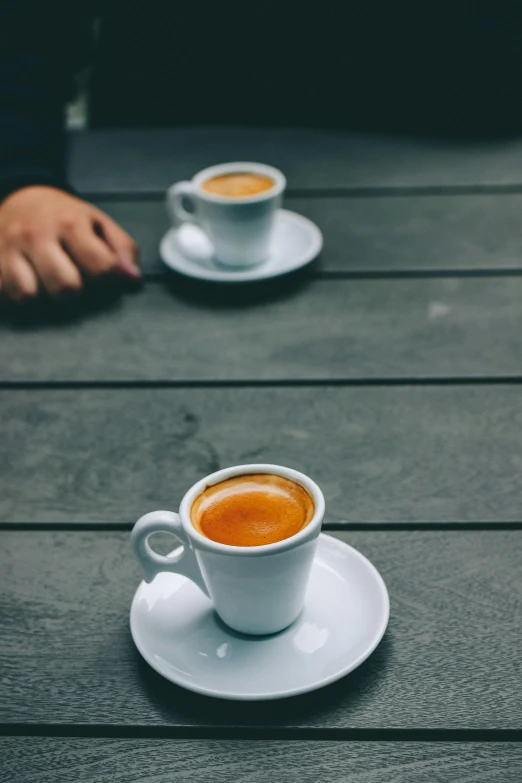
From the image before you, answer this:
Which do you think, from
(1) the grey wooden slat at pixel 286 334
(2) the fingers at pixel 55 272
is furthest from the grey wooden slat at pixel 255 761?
(2) the fingers at pixel 55 272

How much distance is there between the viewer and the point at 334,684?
0.55 meters

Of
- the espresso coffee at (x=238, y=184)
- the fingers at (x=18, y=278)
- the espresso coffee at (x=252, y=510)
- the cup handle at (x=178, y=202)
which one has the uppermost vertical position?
the espresso coffee at (x=252, y=510)

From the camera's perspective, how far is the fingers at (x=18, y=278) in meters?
1.00

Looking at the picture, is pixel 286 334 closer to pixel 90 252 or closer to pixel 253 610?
pixel 90 252

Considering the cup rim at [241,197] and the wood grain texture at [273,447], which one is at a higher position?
the cup rim at [241,197]

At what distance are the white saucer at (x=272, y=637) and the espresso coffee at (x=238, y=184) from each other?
1.89 feet

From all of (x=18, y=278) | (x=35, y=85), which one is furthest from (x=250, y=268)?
(x=35, y=85)

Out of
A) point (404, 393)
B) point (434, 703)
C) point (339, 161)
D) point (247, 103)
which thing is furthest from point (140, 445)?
point (247, 103)

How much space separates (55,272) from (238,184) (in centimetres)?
26

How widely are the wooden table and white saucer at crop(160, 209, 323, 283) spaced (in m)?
0.02

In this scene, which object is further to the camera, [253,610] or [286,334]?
[286,334]

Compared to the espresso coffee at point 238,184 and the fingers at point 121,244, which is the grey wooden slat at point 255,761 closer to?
the fingers at point 121,244

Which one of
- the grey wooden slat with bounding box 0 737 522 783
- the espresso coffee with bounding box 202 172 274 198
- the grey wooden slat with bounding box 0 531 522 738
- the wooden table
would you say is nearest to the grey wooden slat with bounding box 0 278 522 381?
the wooden table

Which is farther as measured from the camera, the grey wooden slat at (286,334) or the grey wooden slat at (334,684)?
the grey wooden slat at (286,334)
